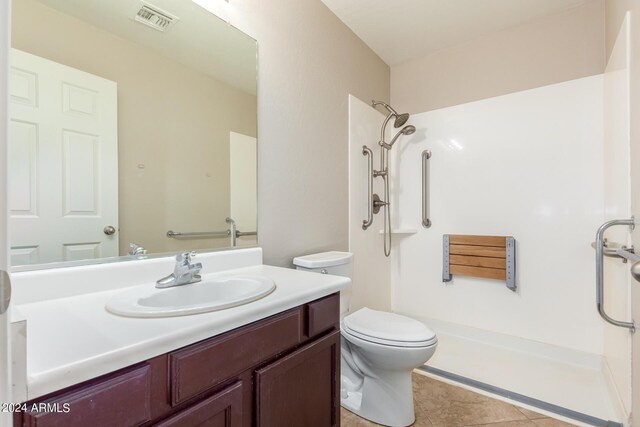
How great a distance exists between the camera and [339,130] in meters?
2.05

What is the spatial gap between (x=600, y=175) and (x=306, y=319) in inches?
83.1

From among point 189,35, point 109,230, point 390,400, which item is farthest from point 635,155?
point 109,230

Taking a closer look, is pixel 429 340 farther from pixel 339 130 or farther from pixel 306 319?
pixel 339 130

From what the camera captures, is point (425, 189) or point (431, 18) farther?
point (425, 189)

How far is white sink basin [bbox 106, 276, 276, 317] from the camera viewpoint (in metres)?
0.72

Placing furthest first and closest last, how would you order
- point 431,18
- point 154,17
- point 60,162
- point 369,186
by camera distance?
point 369,186
point 431,18
point 154,17
point 60,162

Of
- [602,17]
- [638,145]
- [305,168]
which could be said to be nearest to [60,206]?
[305,168]

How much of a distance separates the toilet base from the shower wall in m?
1.16

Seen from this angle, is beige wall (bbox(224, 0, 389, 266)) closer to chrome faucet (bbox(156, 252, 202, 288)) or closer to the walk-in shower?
the walk-in shower

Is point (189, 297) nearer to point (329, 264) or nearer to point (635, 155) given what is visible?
point (329, 264)

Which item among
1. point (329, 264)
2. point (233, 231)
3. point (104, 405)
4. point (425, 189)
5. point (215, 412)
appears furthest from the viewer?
point (425, 189)

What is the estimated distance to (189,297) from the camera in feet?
3.39

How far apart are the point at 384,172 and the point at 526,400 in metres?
1.67

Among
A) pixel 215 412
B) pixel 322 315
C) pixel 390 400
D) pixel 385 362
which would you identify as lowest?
pixel 390 400
